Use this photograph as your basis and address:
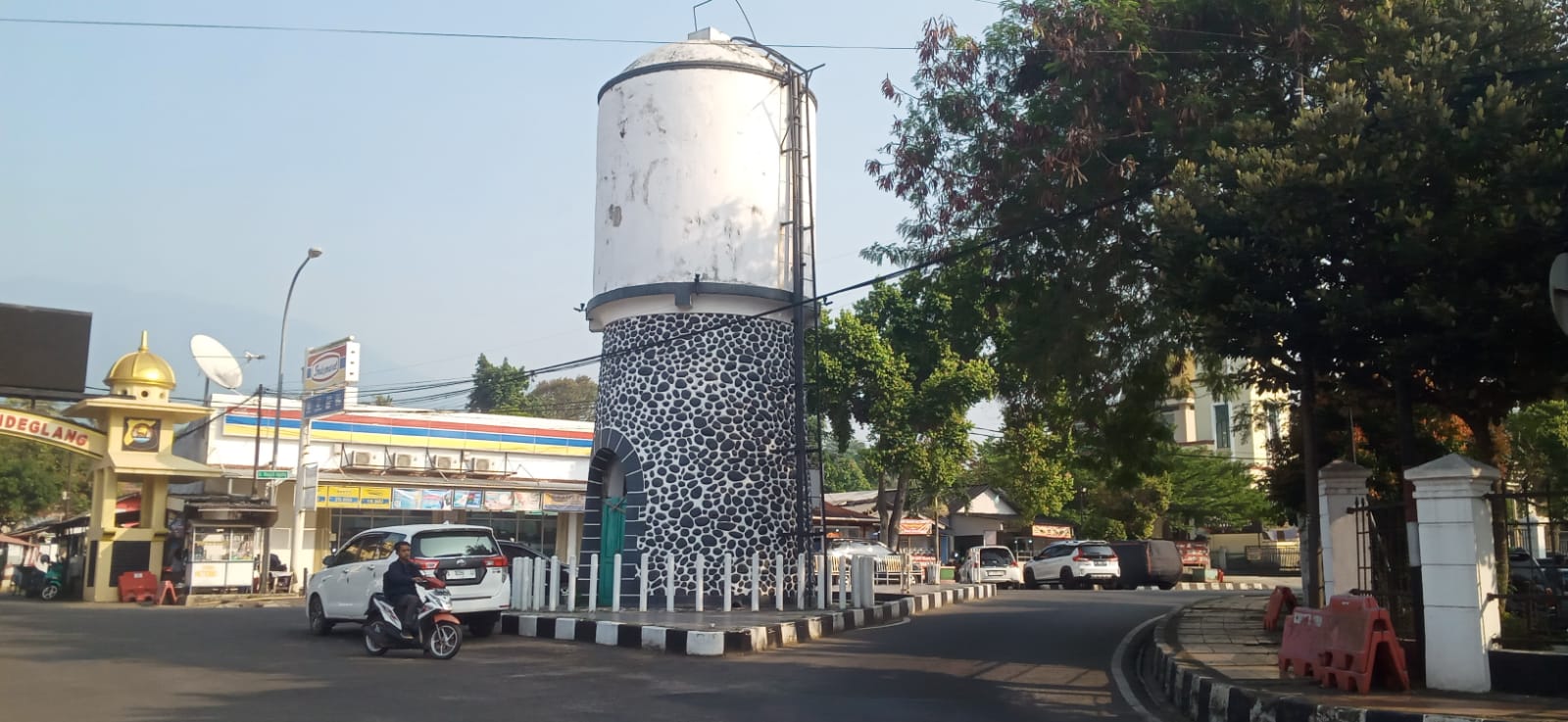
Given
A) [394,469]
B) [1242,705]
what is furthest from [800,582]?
[394,469]

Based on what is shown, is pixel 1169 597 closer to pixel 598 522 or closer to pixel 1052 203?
pixel 598 522

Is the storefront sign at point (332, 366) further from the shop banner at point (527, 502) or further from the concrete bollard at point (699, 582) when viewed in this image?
the concrete bollard at point (699, 582)

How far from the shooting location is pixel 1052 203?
14344 millimetres

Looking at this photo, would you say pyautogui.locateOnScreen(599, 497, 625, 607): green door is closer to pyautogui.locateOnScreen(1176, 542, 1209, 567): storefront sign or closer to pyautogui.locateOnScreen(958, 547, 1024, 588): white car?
pyautogui.locateOnScreen(958, 547, 1024, 588): white car

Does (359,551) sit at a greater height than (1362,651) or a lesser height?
greater

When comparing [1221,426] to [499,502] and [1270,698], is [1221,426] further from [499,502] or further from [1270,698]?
[1270,698]

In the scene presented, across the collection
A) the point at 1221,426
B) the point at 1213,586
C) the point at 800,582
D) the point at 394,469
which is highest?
the point at 1221,426

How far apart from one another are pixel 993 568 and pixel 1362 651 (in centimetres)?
2936

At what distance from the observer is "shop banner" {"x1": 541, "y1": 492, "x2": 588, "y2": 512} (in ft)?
115

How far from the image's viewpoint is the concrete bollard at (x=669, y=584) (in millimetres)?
17153

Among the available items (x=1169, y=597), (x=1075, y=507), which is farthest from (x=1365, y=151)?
(x=1075, y=507)

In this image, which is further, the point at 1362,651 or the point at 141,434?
the point at 141,434

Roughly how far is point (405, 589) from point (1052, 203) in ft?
28.4

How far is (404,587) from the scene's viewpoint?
1315 cm
